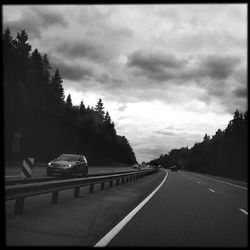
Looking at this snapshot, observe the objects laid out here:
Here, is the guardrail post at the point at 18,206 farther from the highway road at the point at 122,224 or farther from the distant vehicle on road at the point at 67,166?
the distant vehicle on road at the point at 67,166

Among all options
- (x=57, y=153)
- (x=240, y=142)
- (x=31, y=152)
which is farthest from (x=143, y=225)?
(x=240, y=142)

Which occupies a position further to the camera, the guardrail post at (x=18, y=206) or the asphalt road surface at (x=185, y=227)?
the guardrail post at (x=18, y=206)

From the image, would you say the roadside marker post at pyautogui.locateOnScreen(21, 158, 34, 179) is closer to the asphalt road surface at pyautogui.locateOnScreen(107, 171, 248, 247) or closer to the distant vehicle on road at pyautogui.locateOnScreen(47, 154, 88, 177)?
the asphalt road surface at pyautogui.locateOnScreen(107, 171, 248, 247)

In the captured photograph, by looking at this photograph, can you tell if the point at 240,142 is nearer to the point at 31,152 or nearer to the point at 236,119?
the point at 236,119

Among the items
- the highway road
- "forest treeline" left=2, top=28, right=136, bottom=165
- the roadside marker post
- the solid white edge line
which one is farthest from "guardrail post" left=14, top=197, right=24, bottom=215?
"forest treeline" left=2, top=28, right=136, bottom=165

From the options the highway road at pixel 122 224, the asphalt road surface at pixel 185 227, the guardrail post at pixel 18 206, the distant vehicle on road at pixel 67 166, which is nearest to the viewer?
the highway road at pixel 122 224

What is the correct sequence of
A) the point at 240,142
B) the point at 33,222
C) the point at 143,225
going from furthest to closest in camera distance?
the point at 240,142
the point at 143,225
the point at 33,222

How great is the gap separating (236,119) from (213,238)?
376 feet

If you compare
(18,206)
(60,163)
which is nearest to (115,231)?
(18,206)

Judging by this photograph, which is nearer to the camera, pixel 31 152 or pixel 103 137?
pixel 31 152

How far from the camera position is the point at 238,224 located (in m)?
10.5

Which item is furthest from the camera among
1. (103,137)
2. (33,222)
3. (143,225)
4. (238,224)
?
(103,137)

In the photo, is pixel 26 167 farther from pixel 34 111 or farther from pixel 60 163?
pixel 34 111

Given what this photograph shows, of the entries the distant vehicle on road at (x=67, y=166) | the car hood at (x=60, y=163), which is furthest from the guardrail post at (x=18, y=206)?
the car hood at (x=60, y=163)
